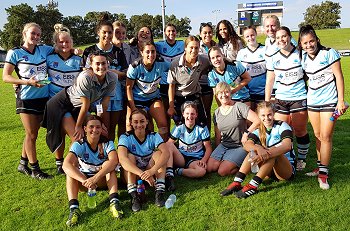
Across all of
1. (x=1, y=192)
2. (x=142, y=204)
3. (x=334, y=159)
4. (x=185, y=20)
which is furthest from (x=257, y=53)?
(x=185, y=20)

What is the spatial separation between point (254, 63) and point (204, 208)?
2596 mm

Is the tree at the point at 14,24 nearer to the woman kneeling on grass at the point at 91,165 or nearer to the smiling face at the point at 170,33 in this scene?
the smiling face at the point at 170,33

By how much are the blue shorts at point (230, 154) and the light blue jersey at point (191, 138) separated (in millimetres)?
215

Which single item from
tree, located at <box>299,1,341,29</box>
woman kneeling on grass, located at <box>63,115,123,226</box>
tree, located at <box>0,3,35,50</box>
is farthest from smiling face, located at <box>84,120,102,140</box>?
tree, located at <box>299,1,341,29</box>

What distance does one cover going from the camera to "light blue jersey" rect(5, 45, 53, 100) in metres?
4.56

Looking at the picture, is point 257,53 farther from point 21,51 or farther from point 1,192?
point 1,192

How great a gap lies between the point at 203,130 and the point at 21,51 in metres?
2.65

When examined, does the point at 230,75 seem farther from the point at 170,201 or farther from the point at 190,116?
the point at 170,201

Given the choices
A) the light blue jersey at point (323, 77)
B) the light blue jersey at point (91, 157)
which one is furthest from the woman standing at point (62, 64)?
the light blue jersey at point (323, 77)

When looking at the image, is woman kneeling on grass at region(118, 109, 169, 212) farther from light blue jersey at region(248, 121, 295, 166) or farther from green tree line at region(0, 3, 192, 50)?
green tree line at region(0, 3, 192, 50)

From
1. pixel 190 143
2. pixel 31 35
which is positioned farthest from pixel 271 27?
pixel 31 35

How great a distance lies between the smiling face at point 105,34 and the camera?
16.2ft

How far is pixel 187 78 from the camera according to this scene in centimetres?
514

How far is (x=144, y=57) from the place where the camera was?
4887mm
